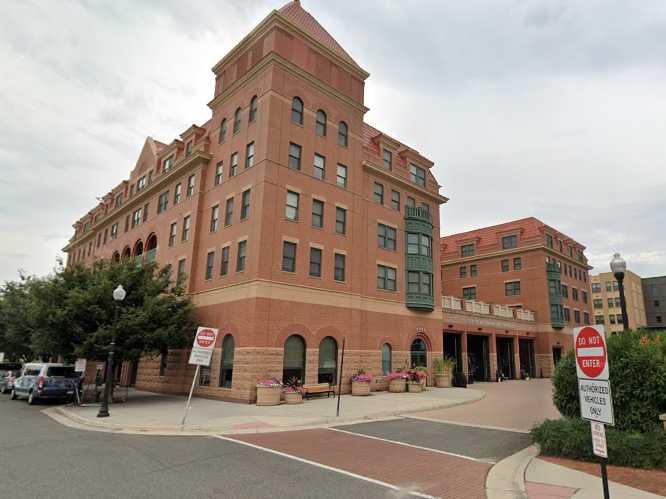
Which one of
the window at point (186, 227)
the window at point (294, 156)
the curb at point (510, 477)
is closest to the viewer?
the curb at point (510, 477)

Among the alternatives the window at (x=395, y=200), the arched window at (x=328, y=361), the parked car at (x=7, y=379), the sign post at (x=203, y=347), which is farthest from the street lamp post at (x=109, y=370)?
the window at (x=395, y=200)

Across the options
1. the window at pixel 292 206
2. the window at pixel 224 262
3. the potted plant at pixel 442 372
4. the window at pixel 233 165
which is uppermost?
the window at pixel 233 165

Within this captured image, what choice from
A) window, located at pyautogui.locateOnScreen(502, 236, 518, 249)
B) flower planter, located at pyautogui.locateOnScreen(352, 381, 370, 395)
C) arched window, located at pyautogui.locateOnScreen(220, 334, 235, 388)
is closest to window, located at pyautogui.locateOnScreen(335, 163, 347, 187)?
arched window, located at pyautogui.locateOnScreen(220, 334, 235, 388)

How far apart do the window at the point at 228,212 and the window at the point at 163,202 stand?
9.11 m

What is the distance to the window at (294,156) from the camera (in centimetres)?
2517

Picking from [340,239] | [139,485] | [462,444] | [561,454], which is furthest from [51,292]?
[561,454]

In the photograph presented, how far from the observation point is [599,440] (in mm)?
5922

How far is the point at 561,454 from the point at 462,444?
8.55 feet

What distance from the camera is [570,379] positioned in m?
11.0

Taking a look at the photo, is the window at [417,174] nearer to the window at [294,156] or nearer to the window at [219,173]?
the window at [294,156]

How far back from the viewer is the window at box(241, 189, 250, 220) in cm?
2442

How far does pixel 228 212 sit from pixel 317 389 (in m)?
11.4

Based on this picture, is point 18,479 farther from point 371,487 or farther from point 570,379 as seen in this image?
point 570,379

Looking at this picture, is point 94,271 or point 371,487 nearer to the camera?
point 371,487
